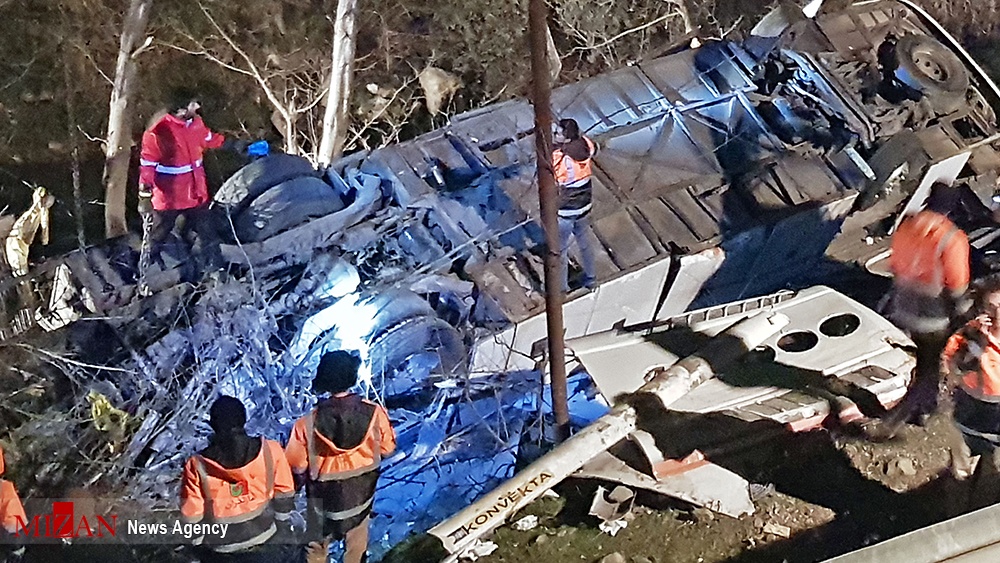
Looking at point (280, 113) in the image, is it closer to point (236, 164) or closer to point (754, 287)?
point (236, 164)

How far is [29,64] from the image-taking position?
631cm

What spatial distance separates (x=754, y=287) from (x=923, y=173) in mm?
1057

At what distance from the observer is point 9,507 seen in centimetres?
403

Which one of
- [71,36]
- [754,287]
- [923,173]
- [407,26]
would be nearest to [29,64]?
[71,36]

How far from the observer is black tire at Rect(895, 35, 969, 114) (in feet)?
18.0

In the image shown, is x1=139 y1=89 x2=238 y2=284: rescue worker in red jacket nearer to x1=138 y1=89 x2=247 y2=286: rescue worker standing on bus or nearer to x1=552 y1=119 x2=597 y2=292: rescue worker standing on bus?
x1=138 y1=89 x2=247 y2=286: rescue worker standing on bus

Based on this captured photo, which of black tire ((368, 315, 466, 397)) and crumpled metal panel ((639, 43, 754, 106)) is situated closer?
black tire ((368, 315, 466, 397))

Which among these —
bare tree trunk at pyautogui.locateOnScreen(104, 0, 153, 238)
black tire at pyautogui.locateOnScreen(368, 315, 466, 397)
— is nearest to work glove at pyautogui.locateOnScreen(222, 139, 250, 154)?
bare tree trunk at pyautogui.locateOnScreen(104, 0, 153, 238)

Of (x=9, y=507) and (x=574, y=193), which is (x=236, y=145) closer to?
(x=574, y=193)

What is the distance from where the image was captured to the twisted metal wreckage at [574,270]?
4.42m

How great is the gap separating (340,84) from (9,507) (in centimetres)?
330

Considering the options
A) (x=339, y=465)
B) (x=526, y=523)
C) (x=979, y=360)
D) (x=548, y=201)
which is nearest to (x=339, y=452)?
(x=339, y=465)

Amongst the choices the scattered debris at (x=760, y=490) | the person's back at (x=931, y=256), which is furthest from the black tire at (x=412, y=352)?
the person's back at (x=931, y=256)

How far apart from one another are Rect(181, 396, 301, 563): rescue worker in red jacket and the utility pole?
1191 mm
